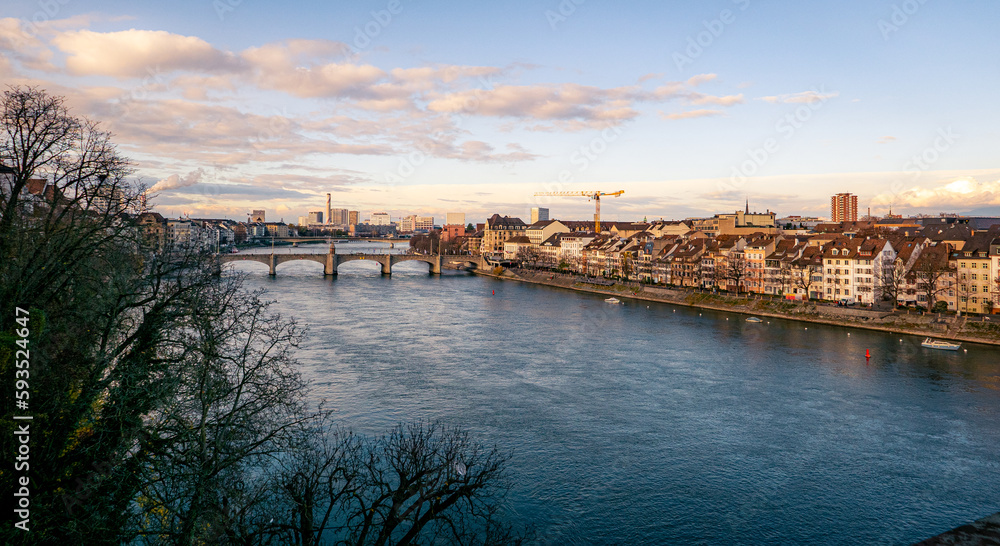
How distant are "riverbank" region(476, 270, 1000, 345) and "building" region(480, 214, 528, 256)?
1457 inches

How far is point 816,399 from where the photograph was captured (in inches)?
628

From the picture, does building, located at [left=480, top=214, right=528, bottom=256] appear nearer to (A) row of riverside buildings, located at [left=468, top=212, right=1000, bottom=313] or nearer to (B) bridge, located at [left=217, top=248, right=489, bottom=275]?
(B) bridge, located at [left=217, top=248, right=489, bottom=275]

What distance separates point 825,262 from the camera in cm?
3366

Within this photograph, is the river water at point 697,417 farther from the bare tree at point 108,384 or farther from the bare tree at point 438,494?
the bare tree at point 108,384

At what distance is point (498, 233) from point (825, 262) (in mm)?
53210

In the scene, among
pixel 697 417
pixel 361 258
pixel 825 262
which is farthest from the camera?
pixel 361 258

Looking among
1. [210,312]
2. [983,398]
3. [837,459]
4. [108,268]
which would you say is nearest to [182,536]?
[210,312]

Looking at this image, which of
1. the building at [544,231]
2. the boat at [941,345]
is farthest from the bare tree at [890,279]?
the building at [544,231]

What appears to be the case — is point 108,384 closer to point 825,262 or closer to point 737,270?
point 825,262

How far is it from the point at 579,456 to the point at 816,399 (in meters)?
7.80

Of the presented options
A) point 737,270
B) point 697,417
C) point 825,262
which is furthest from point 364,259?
point 697,417

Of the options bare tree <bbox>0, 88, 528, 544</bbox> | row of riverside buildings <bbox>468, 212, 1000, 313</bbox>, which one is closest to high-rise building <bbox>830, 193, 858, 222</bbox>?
row of riverside buildings <bbox>468, 212, 1000, 313</bbox>

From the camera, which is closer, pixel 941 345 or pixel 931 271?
pixel 941 345

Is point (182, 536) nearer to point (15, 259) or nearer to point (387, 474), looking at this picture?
point (15, 259)
